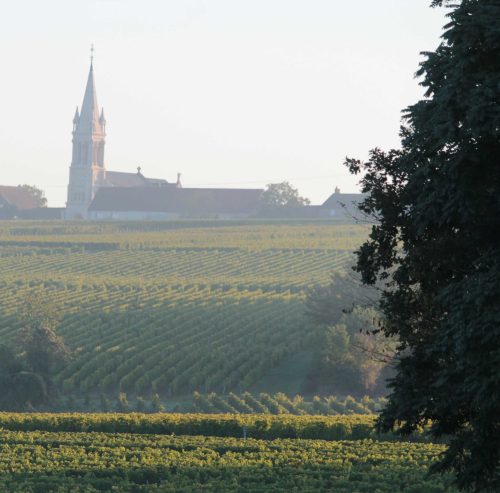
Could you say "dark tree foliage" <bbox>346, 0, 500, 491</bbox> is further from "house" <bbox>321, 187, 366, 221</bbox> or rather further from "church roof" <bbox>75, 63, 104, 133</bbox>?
"church roof" <bbox>75, 63, 104, 133</bbox>

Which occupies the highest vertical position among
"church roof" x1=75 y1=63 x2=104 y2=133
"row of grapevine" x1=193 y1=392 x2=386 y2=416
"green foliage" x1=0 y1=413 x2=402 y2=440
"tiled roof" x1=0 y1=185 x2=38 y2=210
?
"church roof" x1=75 y1=63 x2=104 y2=133

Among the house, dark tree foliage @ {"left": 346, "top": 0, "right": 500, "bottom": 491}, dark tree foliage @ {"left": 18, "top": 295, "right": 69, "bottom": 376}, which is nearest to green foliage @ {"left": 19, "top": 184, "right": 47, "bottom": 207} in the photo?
the house

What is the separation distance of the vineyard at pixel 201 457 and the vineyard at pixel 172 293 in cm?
1741

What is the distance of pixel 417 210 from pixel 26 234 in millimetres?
113832

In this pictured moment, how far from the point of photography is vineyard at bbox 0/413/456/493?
81.0 feet

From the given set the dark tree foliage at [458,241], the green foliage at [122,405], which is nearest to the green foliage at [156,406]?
the green foliage at [122,405]

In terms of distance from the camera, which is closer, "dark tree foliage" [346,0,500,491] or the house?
"dark tree foliage" [346,0,500,491]

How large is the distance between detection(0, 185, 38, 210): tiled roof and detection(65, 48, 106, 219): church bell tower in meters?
6.72

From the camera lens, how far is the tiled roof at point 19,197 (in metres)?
181

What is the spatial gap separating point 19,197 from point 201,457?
160 meters

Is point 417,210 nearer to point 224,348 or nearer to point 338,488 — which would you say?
point 338,488

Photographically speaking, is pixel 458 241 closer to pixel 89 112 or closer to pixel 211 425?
pixel 211 425

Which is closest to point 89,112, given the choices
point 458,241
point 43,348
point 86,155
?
point 86,155

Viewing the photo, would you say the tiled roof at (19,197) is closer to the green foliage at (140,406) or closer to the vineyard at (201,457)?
the green foliage at (140,406)
